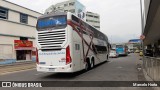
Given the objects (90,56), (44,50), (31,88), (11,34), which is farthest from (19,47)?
(31,88)

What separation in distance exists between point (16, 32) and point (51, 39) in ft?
78.3

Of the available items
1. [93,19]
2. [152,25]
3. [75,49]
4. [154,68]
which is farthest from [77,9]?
[154,68]

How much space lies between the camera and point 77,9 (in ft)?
228

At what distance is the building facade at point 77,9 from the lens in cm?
6862

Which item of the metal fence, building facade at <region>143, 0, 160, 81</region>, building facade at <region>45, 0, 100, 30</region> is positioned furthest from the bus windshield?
building facade at <region>45, 0, 100, 30</region>

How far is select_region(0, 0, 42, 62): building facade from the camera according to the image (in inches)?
1204

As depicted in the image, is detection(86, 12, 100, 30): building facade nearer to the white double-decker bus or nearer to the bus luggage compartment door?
the white double-decker bus

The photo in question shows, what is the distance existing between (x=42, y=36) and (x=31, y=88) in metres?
4.14

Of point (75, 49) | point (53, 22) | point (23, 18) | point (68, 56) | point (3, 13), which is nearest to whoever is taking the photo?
point (68, 56)

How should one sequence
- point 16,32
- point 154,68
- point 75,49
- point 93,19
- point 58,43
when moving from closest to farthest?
point 154,68, point 58,43, point 75,49, point 16,32, point 93,19

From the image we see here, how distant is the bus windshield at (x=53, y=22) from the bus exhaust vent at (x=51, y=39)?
387mm

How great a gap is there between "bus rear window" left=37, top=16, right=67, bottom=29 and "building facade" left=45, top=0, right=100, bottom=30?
50566 millimetres

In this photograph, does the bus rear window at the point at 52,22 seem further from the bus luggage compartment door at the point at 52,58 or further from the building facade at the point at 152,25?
the building facade at the point at 152,25

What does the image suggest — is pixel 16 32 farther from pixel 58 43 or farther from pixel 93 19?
pixel 93 19
